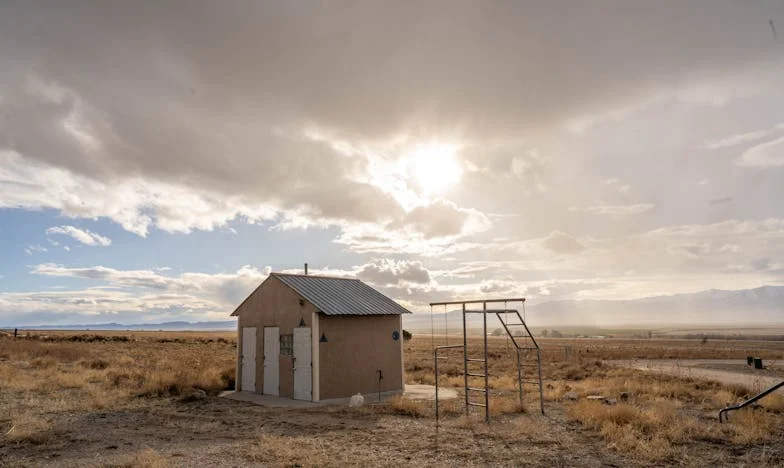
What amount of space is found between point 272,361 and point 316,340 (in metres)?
2.81

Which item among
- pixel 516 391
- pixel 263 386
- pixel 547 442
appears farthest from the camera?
pixel 516 391

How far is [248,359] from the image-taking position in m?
20.3

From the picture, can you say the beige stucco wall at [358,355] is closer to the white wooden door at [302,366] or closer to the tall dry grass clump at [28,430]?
the white wooden door at [302,366]

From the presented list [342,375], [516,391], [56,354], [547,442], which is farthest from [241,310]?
[56,354]

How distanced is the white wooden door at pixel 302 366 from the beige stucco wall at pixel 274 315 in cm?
26

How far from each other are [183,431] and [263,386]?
6521 mm

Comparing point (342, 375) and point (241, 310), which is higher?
point (241, 310)

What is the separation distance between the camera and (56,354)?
32.8 metres

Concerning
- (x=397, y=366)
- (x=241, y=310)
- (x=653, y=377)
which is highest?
(x=241, y=310)

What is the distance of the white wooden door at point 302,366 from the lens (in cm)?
1742

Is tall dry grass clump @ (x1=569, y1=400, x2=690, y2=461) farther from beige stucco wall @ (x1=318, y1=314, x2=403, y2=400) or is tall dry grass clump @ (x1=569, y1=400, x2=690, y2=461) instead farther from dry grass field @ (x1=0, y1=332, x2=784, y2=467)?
beige stucco wall @ (x1=318, y1=314, x2=403, y2=400)

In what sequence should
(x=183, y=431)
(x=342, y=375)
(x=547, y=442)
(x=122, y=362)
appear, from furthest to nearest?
(x=122, y=362)
(x=342, y=375)
(x=183, y=431)
(x=547, y=442)

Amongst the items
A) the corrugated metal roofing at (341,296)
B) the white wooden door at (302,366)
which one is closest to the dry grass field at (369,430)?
the white wooden door at (302,366)

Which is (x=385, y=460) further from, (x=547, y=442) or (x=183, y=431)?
(x=183, y=431)
